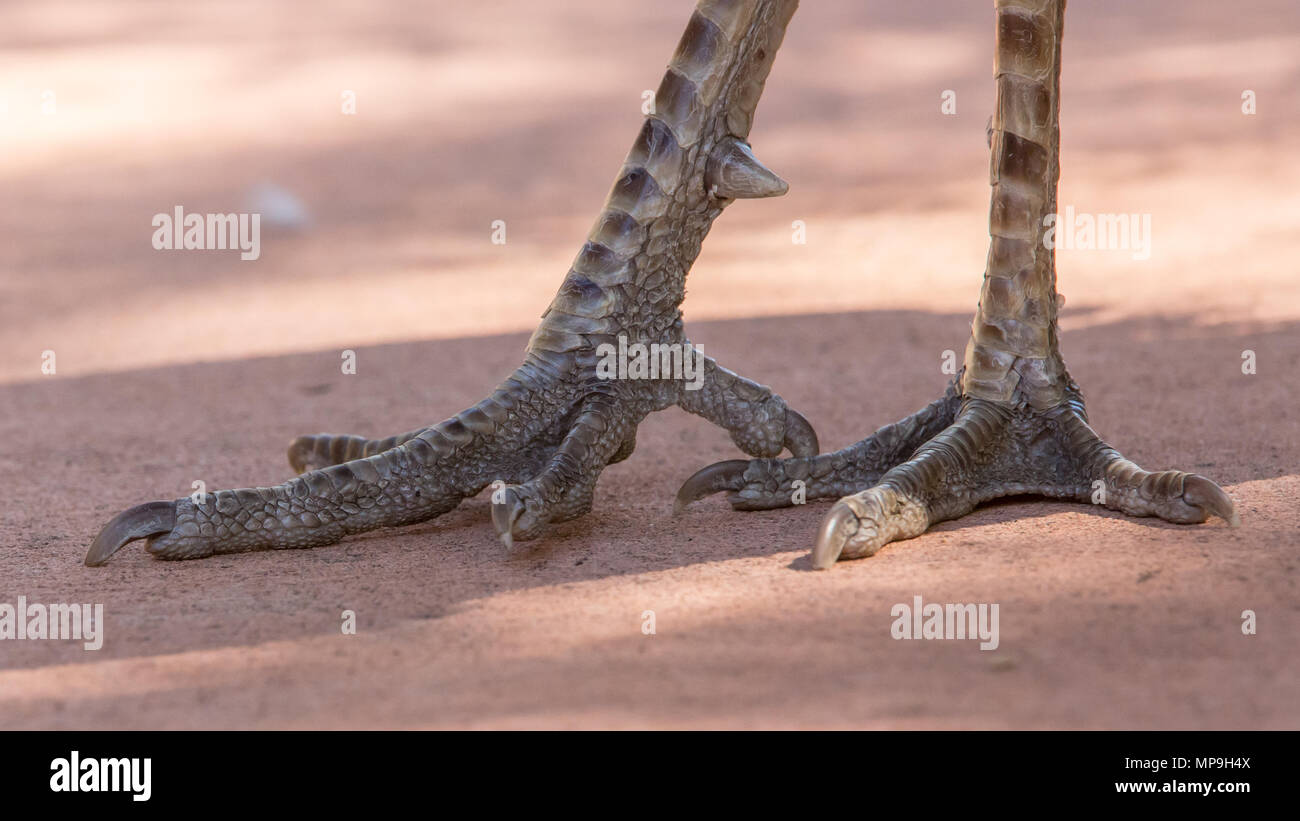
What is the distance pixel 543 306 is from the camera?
7.81m

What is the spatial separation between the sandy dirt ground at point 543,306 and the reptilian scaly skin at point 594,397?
106 mm

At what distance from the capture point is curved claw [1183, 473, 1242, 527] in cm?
334

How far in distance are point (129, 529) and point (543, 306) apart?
4.41 meters

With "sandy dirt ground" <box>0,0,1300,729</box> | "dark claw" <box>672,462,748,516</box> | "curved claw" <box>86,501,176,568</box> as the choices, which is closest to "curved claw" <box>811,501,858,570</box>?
"sandy dirt ground" <box>0,0,1300,729</box>

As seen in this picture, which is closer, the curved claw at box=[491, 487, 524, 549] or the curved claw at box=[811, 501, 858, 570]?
the curved claw at box=[811, 501, 858, 570]

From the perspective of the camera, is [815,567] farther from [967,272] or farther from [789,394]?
[967,272]

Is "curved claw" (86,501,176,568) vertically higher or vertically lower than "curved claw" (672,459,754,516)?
lower

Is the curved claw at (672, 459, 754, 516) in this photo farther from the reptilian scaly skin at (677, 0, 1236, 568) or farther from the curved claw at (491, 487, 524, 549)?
the curved claw at (491, 487, 524, 549)

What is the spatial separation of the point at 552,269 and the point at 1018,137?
510 centimetres

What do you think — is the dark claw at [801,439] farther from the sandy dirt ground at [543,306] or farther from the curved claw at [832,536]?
the curved claw at [832,536]

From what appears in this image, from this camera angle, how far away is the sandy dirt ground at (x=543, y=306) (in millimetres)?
2658

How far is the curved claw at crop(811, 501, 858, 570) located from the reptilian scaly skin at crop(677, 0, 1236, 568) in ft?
1.41

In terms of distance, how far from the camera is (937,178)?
34.4 ft

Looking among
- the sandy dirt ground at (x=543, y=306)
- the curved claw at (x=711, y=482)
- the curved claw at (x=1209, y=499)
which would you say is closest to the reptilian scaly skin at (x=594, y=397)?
the sandy dirt ground at (x=543, y=306)
